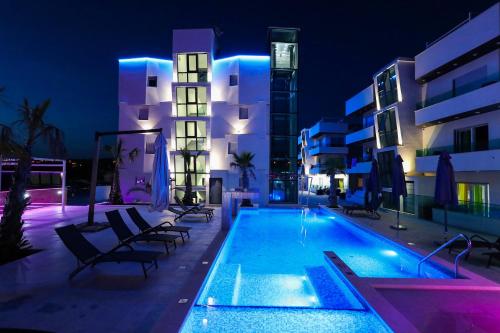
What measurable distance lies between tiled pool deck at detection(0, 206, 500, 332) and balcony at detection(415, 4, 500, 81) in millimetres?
11268

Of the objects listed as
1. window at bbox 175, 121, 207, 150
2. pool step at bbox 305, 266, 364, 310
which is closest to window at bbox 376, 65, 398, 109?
window at bbox 175, 121, 207, 150

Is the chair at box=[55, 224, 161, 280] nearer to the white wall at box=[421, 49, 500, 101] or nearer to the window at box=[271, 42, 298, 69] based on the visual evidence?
the white wall at box=[421, 49, 500, 101]

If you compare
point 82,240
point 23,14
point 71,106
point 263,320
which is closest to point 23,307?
point 82,240

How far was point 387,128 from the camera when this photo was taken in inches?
853

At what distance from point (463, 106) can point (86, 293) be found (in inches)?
696

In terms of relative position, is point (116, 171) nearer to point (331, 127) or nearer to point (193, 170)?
point (193, 170)

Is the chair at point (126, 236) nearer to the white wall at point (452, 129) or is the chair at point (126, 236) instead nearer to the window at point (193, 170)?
the window at point (193, 170)

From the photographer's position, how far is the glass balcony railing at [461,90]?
14266 millimetres

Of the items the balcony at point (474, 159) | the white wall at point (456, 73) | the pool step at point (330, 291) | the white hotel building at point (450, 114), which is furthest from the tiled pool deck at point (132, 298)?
the white wall at point (456, 73)

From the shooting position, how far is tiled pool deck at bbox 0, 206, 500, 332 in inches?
157

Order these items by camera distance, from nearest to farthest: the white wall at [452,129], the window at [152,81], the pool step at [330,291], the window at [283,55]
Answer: the pool step at [330,291] → the white wall at [452,129] → the window at [152,81] → the window at [283,55]

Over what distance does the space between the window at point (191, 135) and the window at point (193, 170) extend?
846 millimetres

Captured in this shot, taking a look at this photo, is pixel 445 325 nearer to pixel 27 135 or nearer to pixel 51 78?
pixel 27 135

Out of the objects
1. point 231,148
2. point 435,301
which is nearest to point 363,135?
point 231,148
